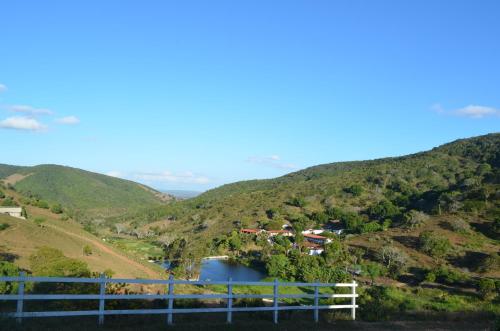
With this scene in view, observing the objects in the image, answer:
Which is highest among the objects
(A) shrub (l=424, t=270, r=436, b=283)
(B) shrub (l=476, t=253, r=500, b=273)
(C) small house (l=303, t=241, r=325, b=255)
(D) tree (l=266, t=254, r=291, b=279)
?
(B) shrub (l=476, t=253, r=500, b=273)

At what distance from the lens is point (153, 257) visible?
299 ft

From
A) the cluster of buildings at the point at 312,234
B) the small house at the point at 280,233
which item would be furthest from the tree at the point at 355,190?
the small house at the point at 280,233

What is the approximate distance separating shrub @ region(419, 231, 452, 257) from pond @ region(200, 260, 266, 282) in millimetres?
23394

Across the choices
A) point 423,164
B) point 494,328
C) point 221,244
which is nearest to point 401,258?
point 221,244

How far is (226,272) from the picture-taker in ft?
253

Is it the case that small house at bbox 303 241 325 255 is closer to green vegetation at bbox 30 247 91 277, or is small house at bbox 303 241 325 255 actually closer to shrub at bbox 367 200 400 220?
shrub at bbox 367 200 400 220

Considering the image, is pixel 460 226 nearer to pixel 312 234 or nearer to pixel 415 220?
pixel 415 220

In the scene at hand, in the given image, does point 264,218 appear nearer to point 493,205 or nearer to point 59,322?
point 493,205

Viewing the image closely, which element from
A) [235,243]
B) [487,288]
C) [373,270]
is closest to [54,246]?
[373,270]

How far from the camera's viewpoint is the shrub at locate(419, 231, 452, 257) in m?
62.9

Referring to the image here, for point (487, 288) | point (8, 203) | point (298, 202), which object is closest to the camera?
point (487, 288)

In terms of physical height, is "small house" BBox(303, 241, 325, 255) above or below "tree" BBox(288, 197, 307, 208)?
below

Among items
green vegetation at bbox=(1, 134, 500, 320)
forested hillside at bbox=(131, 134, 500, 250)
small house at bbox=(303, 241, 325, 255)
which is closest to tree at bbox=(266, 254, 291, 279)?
green vegetation at bbox=(1, 134, 500, 320)

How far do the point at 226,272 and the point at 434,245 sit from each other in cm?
3200
